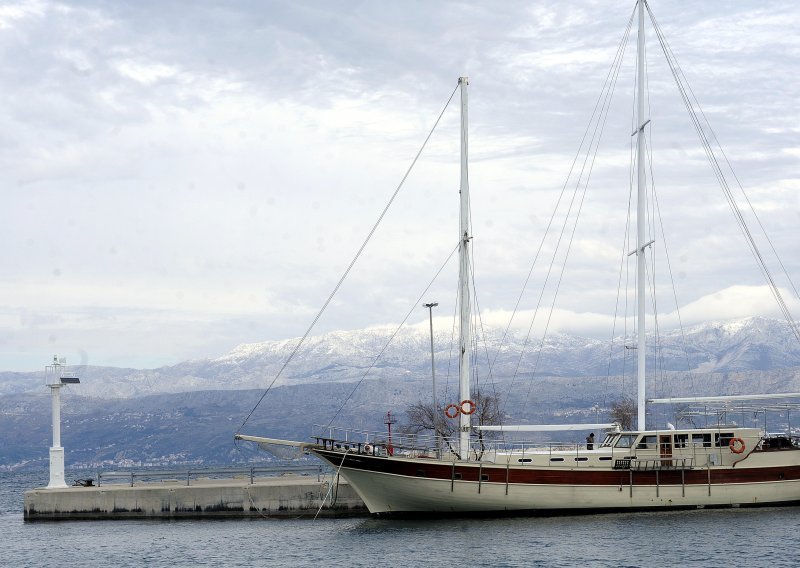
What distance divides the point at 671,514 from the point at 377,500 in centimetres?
1454

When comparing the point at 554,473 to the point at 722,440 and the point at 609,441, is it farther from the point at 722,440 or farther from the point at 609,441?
the point at 722,440

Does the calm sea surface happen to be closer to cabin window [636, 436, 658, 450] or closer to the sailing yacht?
the sailing yacht

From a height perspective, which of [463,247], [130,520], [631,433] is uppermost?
[463,247]

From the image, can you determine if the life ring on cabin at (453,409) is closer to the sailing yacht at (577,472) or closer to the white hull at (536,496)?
the sailing yacht at (577,472)

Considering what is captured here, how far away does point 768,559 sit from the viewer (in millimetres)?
43344

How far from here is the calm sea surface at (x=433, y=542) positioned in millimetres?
44844

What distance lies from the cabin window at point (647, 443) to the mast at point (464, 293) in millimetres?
8531

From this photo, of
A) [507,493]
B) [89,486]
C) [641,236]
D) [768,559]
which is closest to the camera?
[768,559]

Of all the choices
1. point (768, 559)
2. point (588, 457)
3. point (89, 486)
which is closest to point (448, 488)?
point (588, 457)

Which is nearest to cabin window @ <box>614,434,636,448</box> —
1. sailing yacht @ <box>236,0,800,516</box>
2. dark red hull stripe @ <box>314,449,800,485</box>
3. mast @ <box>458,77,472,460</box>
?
sailing yacht @ <box>236,0,800,516</box>

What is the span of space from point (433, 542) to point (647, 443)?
13.5m

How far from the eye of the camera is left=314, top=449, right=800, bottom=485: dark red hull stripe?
181 feet

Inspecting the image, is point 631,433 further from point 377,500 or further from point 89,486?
point 89,486

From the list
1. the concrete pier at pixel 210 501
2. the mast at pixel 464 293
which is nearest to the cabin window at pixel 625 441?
the mast at pixel 464 293
